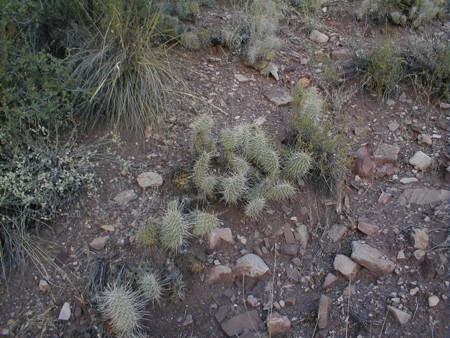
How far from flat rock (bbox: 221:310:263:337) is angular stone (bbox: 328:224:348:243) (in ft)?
2.36

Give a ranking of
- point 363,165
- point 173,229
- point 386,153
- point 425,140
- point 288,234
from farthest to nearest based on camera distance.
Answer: point 425,140 → point 386,153 → point 363,165 → point 288,234 → point 173,229

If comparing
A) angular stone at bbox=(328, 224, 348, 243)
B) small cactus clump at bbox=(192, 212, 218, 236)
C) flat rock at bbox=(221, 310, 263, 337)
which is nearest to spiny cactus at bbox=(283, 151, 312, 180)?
angular stone at bbox=(328, 224, 348, 243)

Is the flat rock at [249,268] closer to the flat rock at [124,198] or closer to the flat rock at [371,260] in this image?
the flat rock at [371,260]

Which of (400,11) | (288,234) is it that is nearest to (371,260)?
(288,234)

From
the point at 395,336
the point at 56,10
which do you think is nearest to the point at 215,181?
the point at 395,336

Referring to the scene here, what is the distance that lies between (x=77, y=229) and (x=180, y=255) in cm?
67

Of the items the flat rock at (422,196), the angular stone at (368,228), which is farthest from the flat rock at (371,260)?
the flat rock at (422,196)

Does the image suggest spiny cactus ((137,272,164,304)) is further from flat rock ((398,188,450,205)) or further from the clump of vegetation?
the clump of vegetation

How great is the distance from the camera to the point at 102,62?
11.7ft

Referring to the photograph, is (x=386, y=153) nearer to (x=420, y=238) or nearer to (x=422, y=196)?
(x=422, y=196)

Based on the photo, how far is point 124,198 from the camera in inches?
123

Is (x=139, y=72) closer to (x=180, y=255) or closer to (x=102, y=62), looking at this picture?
(x=102, y=62)

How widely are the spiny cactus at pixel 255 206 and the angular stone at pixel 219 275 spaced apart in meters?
0.37

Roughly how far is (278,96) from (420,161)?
46.3 inches
